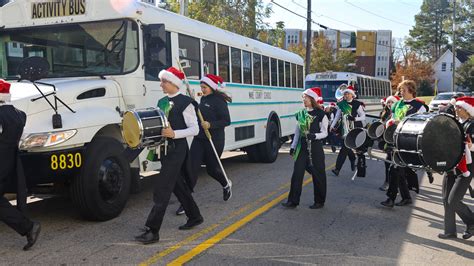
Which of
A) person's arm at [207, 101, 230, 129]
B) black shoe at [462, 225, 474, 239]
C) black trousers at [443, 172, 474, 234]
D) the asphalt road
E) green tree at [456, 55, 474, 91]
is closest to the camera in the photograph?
the asphalt road

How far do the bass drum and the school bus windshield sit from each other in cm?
366

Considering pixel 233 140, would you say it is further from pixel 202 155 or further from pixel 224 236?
pixel 224 236

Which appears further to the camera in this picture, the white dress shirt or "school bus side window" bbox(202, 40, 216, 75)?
"school bus side window" bbox(202, 40, 216, 75)

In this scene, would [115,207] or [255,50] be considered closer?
[115,207]

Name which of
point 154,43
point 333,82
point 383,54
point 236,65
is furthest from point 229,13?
point 383,54

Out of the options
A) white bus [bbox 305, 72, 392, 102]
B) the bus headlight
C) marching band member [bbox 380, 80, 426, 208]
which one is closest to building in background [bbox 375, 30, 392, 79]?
white bus [bbox 305, 72, 392, 102]

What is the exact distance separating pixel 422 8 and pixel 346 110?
8382cm

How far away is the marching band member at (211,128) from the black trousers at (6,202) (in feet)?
6.97

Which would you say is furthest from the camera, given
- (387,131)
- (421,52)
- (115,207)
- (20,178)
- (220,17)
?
(421,52)

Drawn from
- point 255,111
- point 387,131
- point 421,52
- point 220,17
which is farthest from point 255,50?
point 421,52

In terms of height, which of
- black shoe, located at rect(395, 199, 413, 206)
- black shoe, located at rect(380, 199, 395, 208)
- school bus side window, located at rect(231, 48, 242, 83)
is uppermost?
school bus side window, located at rect(231, 48, 242, 83)

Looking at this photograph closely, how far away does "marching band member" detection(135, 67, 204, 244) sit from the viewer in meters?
5.04

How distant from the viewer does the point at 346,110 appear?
33.3ft

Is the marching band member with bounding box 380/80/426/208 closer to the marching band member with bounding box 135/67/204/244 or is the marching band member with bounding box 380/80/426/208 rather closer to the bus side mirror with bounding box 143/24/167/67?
the marching band member with bounding box 135/67/204/244
